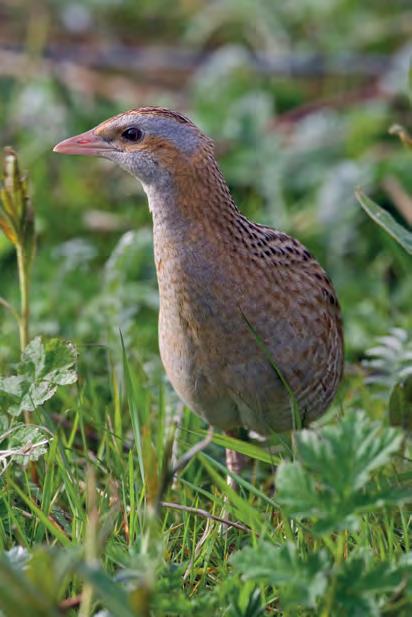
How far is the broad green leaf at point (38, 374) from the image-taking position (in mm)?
2836

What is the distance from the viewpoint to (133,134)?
10.00ft

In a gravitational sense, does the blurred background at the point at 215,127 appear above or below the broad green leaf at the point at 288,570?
above

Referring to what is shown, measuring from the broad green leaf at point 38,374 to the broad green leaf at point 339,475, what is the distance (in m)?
0.81

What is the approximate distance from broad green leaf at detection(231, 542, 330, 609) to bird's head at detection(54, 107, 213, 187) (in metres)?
1.16

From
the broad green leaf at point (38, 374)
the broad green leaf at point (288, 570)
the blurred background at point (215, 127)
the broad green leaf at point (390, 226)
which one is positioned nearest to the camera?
the broad green leaf at point (288, 570)

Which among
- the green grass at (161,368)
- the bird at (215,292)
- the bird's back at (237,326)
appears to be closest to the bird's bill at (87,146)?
the bird at (215,292)

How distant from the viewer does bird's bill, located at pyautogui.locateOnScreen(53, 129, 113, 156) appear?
3.12m

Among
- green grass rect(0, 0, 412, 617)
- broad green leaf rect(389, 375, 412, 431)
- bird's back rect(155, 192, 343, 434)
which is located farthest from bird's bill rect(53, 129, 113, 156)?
broad green leaf rect(389, 375, 412, 431)

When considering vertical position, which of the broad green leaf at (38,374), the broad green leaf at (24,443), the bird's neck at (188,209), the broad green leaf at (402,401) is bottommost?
the broad green leaf at (402,401)

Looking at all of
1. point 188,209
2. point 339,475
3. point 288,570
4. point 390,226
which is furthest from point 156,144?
point 288,570

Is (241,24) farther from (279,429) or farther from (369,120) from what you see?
(279,429)

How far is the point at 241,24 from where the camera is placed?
7098 millimetres

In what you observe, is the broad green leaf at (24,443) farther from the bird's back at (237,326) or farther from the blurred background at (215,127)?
the blurred background at (215,127)

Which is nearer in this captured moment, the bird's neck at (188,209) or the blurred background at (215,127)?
the bird's neck at (188,209)
